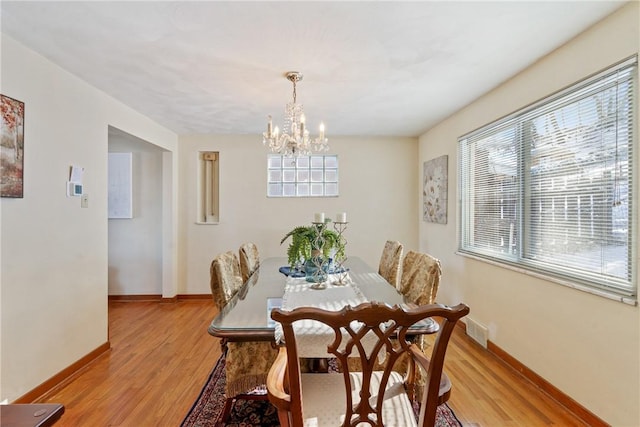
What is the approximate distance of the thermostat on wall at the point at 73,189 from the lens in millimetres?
2406

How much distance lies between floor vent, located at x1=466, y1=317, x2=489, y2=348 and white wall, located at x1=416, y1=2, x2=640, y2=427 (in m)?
0.06

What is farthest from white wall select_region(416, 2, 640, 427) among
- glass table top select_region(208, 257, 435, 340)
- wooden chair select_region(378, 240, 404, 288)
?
glass table top select_region(208, 257, 435, 340)

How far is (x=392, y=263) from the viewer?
2854 millimetres

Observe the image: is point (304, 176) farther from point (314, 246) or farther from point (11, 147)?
point (11, 147)

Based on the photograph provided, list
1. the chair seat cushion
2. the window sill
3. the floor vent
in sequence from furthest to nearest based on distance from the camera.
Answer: the floor vent, the window sill, the chair seat cushion

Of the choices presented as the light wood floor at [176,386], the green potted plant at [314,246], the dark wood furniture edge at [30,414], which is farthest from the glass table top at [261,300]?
the light wood floor at [176,386]

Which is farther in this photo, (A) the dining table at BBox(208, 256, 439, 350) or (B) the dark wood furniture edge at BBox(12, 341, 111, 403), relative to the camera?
(B) the dark wood furniture edge at BBox(12, 341, 111, 403)

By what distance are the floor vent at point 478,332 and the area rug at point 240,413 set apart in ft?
3.58

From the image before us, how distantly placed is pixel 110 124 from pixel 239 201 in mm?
1900

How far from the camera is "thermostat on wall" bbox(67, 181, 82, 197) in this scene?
7.89 feet

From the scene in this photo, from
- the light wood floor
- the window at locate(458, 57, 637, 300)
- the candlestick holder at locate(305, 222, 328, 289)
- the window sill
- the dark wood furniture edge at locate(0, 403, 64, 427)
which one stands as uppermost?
the window at locate(458, 57, 637, 300)

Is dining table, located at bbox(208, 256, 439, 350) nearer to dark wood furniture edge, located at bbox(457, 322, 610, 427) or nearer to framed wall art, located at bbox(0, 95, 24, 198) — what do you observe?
dark wood furniture edge, located at bbox(457, 322, 610, 427)

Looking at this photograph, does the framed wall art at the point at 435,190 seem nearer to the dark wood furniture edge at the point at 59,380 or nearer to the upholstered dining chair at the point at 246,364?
the upholstered dining chair at the point at 246,364

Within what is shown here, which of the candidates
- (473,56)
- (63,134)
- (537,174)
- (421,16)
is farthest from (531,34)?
(63,134)
